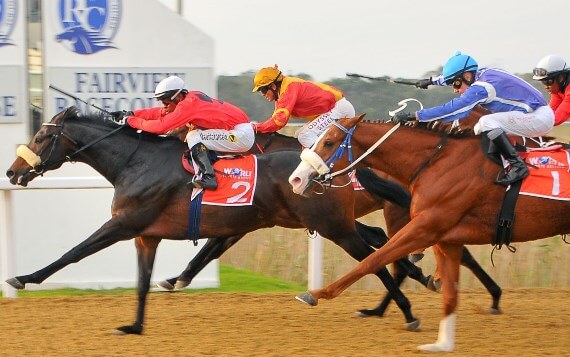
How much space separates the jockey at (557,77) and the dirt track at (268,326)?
1.70 m

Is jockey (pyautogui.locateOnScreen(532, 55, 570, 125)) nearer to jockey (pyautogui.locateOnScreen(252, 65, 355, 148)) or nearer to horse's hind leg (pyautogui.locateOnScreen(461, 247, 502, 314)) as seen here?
horse's hind leg (pyautogui.locateOnScreen(461, 247, 502, 314))

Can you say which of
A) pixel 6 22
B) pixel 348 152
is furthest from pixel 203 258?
pixel 6 22

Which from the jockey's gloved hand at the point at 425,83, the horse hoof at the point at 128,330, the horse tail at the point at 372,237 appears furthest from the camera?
the horse tail at the point at 372,237

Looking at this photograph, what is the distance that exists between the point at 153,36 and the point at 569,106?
13.8ft

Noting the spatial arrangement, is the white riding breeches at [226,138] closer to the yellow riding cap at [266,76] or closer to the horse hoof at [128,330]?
the yellow riding cap at [266,76]

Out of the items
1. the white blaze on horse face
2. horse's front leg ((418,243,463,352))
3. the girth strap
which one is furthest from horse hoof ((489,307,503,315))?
the white blaze on horse face

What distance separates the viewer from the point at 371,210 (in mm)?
8859

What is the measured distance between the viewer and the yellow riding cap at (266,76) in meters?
9.02

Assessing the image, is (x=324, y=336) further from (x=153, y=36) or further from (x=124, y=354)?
(x=153, y=36)

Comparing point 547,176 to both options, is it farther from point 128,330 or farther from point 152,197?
point 128,330

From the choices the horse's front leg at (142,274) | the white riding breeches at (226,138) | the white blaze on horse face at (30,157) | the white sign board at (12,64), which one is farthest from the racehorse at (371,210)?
the white sign board at (12,64)

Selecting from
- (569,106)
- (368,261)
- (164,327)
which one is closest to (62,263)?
(164,327)

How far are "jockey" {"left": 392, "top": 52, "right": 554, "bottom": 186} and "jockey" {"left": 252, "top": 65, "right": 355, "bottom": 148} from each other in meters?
1.65

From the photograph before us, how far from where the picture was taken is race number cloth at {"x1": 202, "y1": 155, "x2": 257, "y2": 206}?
782 centimetres
